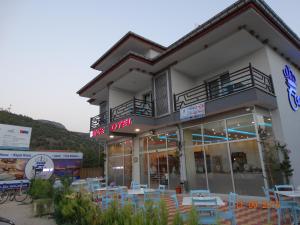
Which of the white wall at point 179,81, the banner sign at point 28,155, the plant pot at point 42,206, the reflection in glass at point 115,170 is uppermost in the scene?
the white wall at point 179,81

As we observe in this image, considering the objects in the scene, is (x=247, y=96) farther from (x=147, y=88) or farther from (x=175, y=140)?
(x=147, y=88)

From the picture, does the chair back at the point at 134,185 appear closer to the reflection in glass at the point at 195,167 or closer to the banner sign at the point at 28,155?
the reflection in glass at the point at 195,167

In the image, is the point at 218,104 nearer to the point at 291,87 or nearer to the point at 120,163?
the point at 291,87

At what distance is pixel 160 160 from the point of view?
11336 millimetres

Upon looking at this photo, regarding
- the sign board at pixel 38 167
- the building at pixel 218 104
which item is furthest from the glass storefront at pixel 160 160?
the sign board at pixel 38 167

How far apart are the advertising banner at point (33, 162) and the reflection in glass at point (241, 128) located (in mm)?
9680

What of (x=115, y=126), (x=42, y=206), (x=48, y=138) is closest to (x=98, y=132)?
(x=115, y=126)

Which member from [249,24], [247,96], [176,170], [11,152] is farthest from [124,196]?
[11,152]

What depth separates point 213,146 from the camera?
886 centimetres

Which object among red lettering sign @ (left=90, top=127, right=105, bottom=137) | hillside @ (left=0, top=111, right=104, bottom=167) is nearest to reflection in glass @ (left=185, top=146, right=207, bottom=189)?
red lettering sign @ (left=90, top=127, right=105, bottom=137)

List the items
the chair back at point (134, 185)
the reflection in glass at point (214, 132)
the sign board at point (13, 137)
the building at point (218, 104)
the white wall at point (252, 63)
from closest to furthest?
the building at point (218, 104)
the chair back at point (134, 185)
the reflection in glass at point (214, 132)
the white wall at point (252, 63)
the sign board at point (13, 137)

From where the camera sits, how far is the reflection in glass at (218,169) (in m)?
8.17

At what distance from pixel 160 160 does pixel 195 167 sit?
2.44 metres

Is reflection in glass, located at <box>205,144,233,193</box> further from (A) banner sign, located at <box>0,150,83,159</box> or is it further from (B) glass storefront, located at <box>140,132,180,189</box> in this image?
(A) banner sign, located at <box>0,150,83,159</box>
